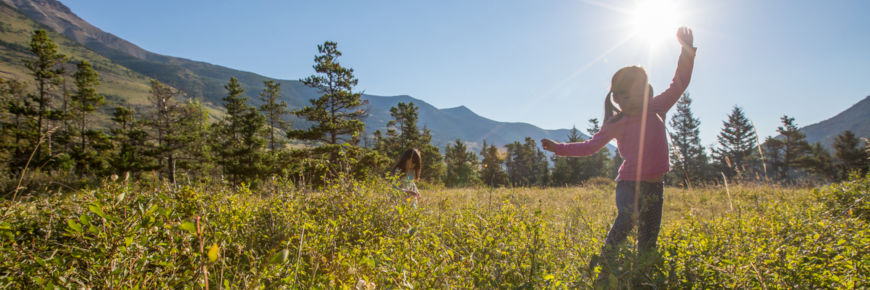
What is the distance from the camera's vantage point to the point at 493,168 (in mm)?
1634

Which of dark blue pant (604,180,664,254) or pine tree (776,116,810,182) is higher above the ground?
pine tree (776,116,810,182)

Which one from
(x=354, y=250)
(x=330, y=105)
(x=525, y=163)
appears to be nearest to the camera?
(x=354, y=250)

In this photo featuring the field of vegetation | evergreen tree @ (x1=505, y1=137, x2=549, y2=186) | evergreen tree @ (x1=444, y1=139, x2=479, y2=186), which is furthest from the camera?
evergreen tree @ (x1=505, y1=137, x2=549, y2=186)

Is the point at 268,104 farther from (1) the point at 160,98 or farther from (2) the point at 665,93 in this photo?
(2) the point at 665,93

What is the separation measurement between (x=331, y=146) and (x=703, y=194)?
17022mm

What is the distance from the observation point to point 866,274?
1.95 m

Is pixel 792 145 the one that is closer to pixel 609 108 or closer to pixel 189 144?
pixel 609 108

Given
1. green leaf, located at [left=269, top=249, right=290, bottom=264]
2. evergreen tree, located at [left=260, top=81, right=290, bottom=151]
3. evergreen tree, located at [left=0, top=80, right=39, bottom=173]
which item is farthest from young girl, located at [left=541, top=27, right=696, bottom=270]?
evergreen tree, located at [left=0, top=80, right=39, bottom=173]

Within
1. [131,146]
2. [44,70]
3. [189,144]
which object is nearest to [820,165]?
[189,144]

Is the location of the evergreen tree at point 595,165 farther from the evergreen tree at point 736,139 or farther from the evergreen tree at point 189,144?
the evergreen tree at point 189,144

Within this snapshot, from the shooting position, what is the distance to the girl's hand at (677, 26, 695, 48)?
118 inches

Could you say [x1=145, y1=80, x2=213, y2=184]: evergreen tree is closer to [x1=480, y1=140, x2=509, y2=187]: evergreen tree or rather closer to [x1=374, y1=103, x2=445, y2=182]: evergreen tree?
[x1=374, y1=103, x2=445, y2=182]: evergreen tree

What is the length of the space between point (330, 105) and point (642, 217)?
22224 mm

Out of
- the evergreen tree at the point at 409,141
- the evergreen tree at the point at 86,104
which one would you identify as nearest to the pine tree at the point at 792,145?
the evergreen tree at the point at 409,141
